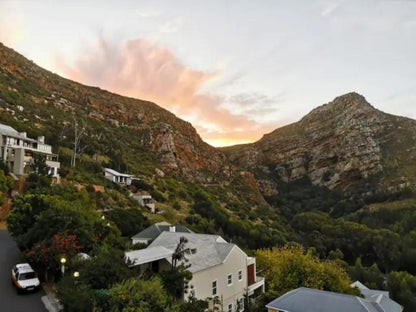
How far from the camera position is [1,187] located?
30.6 m

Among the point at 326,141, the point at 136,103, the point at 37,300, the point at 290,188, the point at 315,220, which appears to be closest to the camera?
the point at 37,300

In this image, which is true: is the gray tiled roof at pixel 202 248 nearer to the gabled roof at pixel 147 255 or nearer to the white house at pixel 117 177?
the gabled roof at pixel 147 255

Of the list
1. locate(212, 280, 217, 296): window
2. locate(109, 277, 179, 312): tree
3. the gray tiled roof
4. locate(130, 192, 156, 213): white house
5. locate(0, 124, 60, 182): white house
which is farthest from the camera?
locate(130, 192, 156, 213): white house

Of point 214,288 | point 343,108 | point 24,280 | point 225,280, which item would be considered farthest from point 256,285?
point 343,108

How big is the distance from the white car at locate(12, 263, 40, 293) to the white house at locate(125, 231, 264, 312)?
192 inches

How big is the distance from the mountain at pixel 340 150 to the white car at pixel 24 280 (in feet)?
343

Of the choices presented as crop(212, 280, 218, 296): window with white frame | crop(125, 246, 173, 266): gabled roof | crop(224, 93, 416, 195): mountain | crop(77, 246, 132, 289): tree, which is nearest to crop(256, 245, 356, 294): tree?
crop(212, 280, 218, 296): window with white frame

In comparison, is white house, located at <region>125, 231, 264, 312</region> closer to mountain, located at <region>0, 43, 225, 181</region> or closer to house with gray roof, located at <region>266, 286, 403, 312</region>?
house with gray roof, located at <region>266, 286, 403, 312</region>

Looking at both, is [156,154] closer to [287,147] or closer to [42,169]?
[42,169]

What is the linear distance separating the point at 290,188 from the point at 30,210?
122789 mm

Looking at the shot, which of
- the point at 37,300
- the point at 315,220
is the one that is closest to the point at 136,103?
the point at 315,220

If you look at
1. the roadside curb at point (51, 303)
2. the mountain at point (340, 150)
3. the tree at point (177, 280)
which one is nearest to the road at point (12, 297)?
the roadside curb at point (51, 303)

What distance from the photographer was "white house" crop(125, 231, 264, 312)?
18547 millimetres

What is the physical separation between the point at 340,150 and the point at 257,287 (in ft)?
399
